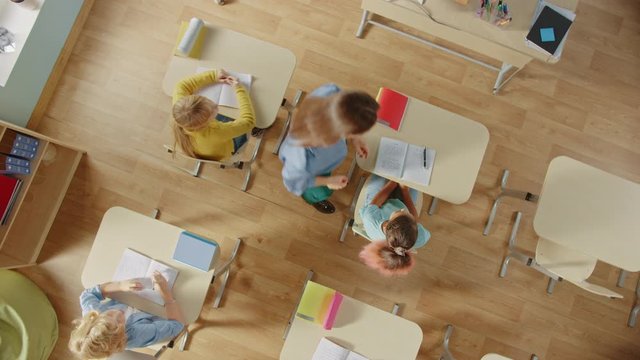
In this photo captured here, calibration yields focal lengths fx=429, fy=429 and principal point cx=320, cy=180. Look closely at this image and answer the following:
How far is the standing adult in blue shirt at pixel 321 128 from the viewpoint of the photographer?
79.5 inches

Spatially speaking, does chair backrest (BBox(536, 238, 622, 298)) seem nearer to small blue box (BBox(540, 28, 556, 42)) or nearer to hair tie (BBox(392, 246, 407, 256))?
hair tie (BBox(392, 246, 407, 256))

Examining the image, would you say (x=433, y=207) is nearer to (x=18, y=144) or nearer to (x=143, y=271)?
(x=143, y=271)

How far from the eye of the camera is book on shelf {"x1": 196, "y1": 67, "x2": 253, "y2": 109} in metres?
2.55

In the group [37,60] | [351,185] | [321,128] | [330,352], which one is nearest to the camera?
[321,128]

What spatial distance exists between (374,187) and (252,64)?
3.49 feet

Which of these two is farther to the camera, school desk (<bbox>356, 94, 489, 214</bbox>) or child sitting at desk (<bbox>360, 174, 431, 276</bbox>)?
school desk (<bbox>356, 94, 489, 214</bbox>)

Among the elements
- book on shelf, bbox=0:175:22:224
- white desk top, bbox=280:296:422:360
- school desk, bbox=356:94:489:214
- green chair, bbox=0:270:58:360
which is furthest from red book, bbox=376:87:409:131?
green chair, bbox=0:270:58:360

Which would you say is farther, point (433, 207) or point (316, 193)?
point (433, 207)

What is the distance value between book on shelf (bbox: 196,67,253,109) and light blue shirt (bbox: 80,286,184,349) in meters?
1.24

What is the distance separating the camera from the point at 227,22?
3412 mm

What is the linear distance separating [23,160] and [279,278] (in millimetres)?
1875

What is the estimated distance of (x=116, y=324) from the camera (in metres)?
2.16

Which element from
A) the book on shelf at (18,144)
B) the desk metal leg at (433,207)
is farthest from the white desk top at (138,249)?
the desk metal leg at (433,207)

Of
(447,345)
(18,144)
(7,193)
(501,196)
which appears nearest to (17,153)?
(18,144)
